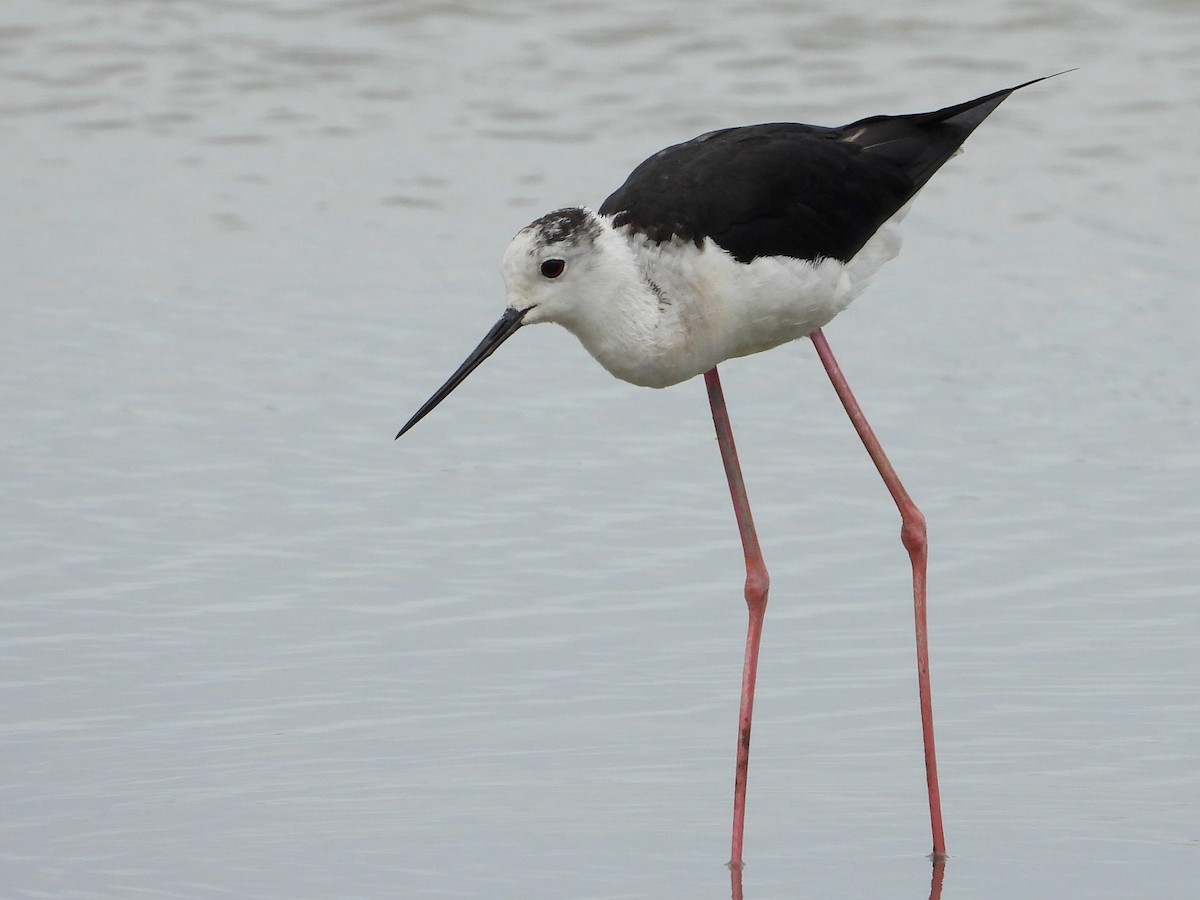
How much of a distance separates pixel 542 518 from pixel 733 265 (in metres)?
1.67

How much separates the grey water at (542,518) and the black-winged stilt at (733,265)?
292 millimetres

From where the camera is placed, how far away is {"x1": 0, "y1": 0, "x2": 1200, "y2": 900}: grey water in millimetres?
4887

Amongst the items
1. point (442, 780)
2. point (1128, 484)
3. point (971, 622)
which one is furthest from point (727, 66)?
point (442, 780)

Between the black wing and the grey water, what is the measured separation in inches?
42.9

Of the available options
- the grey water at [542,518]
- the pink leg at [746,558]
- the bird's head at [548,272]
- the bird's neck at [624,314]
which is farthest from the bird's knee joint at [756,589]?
the bird's head at [548,272]

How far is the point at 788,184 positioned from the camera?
525 cm

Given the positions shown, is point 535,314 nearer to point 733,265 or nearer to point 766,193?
point 733,265

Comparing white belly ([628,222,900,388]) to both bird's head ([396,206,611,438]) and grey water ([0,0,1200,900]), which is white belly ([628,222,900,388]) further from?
grey water ([0,0,1200,900])

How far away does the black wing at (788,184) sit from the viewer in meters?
4.99

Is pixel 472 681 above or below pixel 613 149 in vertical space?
above

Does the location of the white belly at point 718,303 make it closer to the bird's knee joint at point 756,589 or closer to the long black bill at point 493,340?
the long black bill at point 493,340

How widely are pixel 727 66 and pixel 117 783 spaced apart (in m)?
7.11

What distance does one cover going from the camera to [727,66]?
11.4 metres

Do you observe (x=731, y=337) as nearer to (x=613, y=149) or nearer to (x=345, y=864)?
(x=345, y=864)
